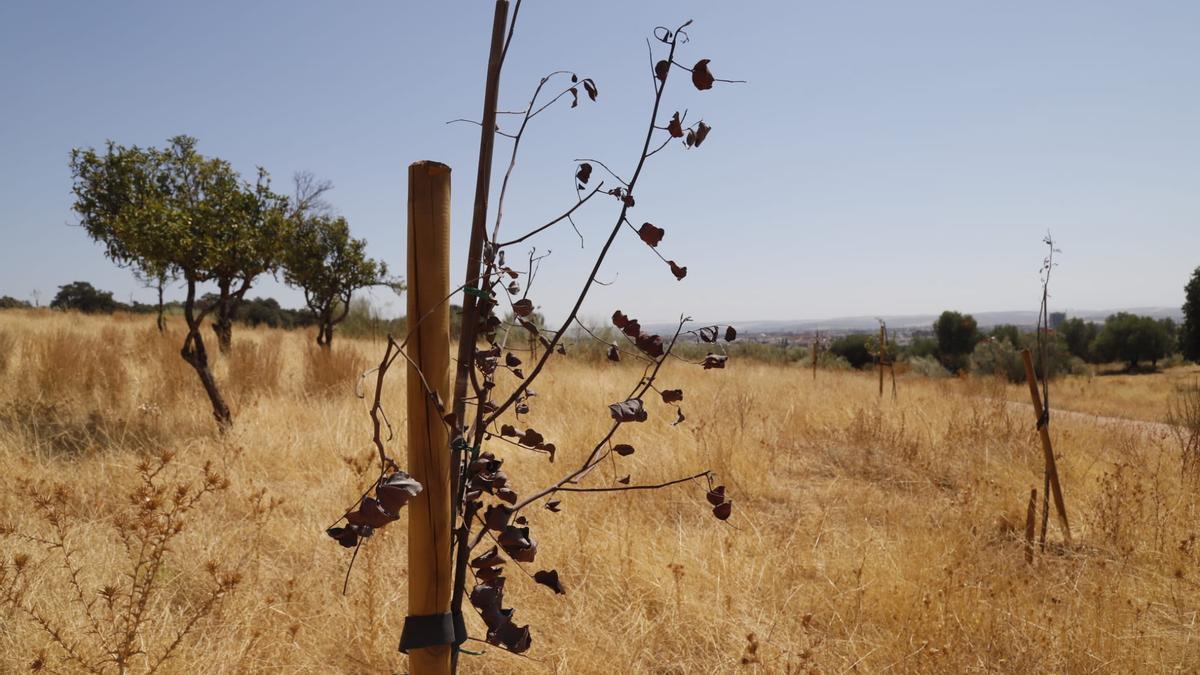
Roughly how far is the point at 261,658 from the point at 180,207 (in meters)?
5.36

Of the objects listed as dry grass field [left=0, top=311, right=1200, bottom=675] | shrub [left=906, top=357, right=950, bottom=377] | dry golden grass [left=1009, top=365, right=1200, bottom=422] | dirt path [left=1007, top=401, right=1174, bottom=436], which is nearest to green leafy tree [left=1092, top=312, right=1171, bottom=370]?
dry golden grass [left=1009, top=365, right=1200, bottom=422]

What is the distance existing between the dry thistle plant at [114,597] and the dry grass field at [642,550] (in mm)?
18

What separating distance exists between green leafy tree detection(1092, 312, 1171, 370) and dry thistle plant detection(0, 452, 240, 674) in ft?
134

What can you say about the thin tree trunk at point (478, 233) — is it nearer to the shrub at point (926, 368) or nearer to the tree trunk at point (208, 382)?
the tree trunk at point (208, 382)

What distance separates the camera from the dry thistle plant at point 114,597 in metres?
1.80

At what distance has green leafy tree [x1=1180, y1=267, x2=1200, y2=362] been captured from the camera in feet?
80.3

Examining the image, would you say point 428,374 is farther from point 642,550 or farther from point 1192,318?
point 1192,318

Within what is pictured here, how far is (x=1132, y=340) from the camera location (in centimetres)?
3195

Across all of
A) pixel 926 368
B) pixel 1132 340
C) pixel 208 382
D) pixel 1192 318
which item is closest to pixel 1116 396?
pixel 926 368

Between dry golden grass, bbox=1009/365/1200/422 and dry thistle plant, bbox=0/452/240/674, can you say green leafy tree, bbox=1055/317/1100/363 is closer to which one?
dry golden grass, bbox=1009/365/1200/422

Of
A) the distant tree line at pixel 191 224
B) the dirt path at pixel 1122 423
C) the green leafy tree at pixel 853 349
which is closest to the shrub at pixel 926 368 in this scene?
the green leafy tree at pixel 853 349

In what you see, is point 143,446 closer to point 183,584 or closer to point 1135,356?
point 183,584

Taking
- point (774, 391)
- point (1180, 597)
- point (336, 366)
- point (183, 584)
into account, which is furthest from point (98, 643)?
point (774, 391)

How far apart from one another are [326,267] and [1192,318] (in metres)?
31.5
